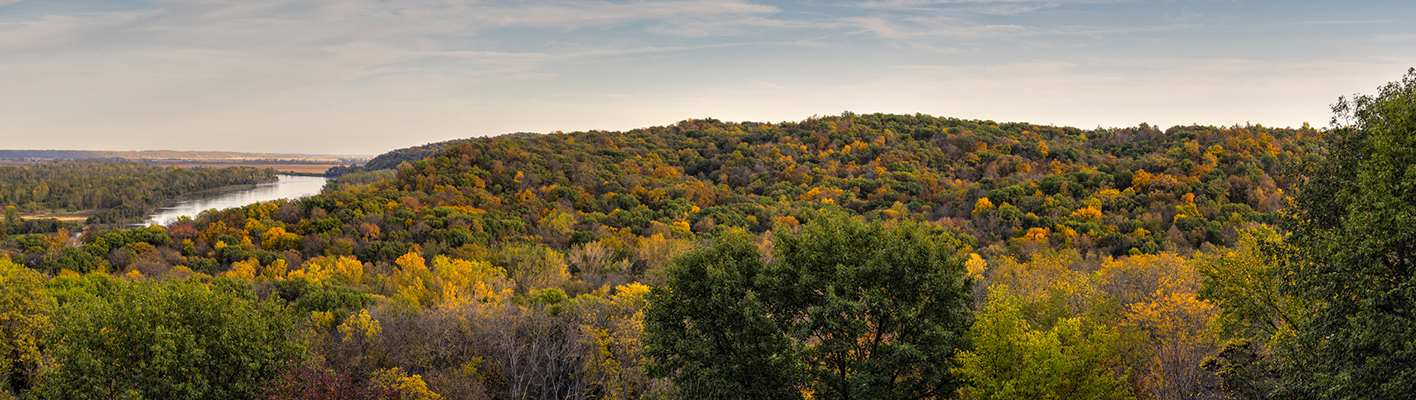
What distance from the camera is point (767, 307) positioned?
18000mm

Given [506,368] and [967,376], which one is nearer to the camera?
[967,376]

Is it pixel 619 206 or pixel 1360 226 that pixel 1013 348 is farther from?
pixel 619 206

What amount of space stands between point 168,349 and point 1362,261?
26.2m

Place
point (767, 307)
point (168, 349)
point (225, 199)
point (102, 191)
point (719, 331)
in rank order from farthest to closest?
point (225, 199) < point (102, 191) < point (767, 307) < point (719, 331) < point (168, 349)

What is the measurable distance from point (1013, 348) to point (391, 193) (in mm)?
64600

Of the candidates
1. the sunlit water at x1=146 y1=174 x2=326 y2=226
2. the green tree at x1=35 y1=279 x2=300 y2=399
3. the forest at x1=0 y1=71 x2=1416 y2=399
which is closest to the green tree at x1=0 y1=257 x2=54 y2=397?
the forest at x1=0 y1=71 x2=1416 y2=399

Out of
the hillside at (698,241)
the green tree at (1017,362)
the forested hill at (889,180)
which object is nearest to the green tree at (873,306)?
the hillside at (698,241)

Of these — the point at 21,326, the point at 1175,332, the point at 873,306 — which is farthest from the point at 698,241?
the point at 21,326

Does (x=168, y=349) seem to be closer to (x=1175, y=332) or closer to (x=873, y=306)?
(x=873, y=306)

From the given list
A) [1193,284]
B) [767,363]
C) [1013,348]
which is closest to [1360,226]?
[1013,348]

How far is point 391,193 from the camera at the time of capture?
223 feet

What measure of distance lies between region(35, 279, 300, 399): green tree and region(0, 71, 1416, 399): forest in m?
0.07

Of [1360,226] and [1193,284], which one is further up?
[1360,226]

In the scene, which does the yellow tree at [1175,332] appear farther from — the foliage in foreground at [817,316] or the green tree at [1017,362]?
the foliage in foreground at [817,316]
